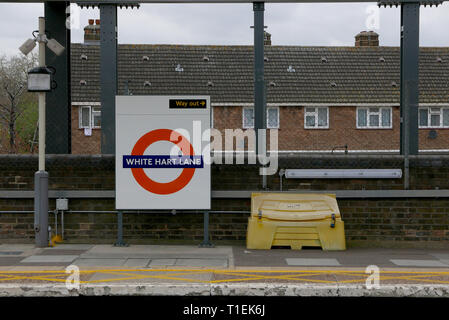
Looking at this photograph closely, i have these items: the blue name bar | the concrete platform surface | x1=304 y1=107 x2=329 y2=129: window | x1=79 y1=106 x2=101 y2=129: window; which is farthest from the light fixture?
x1=304 y1=107 x2=329 y2=129: window

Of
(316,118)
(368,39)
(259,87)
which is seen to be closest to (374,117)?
(316,118)

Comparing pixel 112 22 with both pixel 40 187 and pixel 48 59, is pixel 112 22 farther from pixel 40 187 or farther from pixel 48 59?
pixel 40 187

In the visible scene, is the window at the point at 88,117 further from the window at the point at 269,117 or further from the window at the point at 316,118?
the window at the point at 316,118

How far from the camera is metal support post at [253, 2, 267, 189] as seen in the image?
10.8 meters

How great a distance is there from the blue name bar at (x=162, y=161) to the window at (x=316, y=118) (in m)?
22.2

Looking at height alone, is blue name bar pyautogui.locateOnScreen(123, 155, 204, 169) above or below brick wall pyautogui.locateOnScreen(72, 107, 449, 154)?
below

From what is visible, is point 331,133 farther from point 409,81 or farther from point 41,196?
point 41,196

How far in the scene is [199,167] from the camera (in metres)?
10.4

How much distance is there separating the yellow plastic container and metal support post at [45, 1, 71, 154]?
4095 mm

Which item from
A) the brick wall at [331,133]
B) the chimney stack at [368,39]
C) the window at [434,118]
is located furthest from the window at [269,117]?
the chimney stack at [368,39]

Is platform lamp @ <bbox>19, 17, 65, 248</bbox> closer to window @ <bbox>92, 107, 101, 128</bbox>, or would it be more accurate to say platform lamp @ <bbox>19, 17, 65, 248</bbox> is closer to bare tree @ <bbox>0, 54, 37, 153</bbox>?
bare tree @ <bbox>0, 54, 37, 153</bbox>

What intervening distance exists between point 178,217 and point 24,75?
769 inches

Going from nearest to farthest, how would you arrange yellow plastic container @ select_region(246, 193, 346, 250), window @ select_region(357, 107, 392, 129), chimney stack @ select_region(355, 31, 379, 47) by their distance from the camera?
yellow plastic container @ select_region(246, 193, 346, 250) → window @ select_region(357, 107, 392, 129) → chimney stack @ select_region(355, 31, 379, 47)

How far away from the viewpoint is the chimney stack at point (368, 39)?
3706 cm
